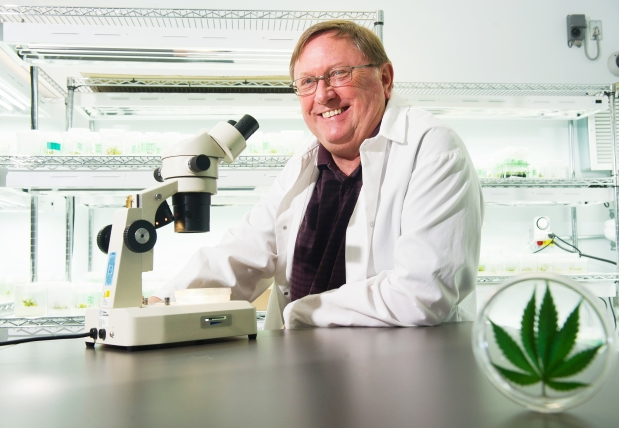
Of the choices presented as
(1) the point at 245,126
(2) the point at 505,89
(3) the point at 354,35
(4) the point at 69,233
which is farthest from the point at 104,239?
(2) the point at 505,89

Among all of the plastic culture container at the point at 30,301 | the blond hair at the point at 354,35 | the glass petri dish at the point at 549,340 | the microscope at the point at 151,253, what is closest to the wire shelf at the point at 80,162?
the plastic culture container at the point at 30,301

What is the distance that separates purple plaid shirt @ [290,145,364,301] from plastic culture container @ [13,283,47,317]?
4.18 ft

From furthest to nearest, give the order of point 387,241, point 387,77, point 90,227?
point 90,227 < point 387,77 < point 387,241

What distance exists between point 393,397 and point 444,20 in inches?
124

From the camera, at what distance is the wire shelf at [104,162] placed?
7.29ft

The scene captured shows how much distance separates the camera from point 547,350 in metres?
0.36

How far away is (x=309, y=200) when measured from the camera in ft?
4.97

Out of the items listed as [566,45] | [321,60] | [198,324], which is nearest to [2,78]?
[321,60]

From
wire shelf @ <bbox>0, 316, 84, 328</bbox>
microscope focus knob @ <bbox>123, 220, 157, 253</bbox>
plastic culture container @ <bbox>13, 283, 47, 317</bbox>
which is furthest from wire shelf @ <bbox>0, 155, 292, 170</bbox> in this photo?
microscope focus knob @ <bbox>123, 220, 157, 253</bbox>

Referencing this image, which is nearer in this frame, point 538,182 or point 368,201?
point 368,201

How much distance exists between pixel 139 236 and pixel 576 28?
3.23 meters

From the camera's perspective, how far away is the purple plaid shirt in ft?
4.51

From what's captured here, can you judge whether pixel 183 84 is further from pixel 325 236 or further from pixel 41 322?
pixel 325 236

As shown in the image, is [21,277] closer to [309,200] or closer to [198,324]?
[309,200]
